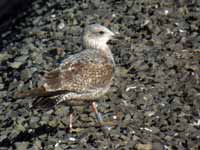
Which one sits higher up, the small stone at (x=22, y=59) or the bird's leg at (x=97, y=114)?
the small stone at (x=22, y=59)

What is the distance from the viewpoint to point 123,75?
35.2 feet

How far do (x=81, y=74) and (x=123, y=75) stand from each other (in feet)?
6.89

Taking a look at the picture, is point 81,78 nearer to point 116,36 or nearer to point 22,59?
point 116,36

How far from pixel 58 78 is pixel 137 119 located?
150 cm

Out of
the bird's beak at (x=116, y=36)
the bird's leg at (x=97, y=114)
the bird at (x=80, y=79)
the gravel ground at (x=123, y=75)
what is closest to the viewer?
the bird at (x=80, y=79)

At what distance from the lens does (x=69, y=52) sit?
1194cm

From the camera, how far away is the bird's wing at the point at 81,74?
8.59m

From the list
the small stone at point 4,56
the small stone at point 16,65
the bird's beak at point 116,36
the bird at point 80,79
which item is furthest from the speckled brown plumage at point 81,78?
the small stone at point 4,56

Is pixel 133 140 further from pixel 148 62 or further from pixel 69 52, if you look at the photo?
pixel 69 52

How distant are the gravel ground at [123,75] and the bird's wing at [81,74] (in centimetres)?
86

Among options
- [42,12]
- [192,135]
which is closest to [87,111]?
[192,135]

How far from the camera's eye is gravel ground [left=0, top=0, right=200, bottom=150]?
912 cm

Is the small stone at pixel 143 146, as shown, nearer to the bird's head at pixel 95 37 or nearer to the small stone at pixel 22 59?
the bird's head at pixel 95 37

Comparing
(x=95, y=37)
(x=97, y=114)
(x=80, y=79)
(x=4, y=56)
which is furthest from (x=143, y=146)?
(x=4, y=56)
